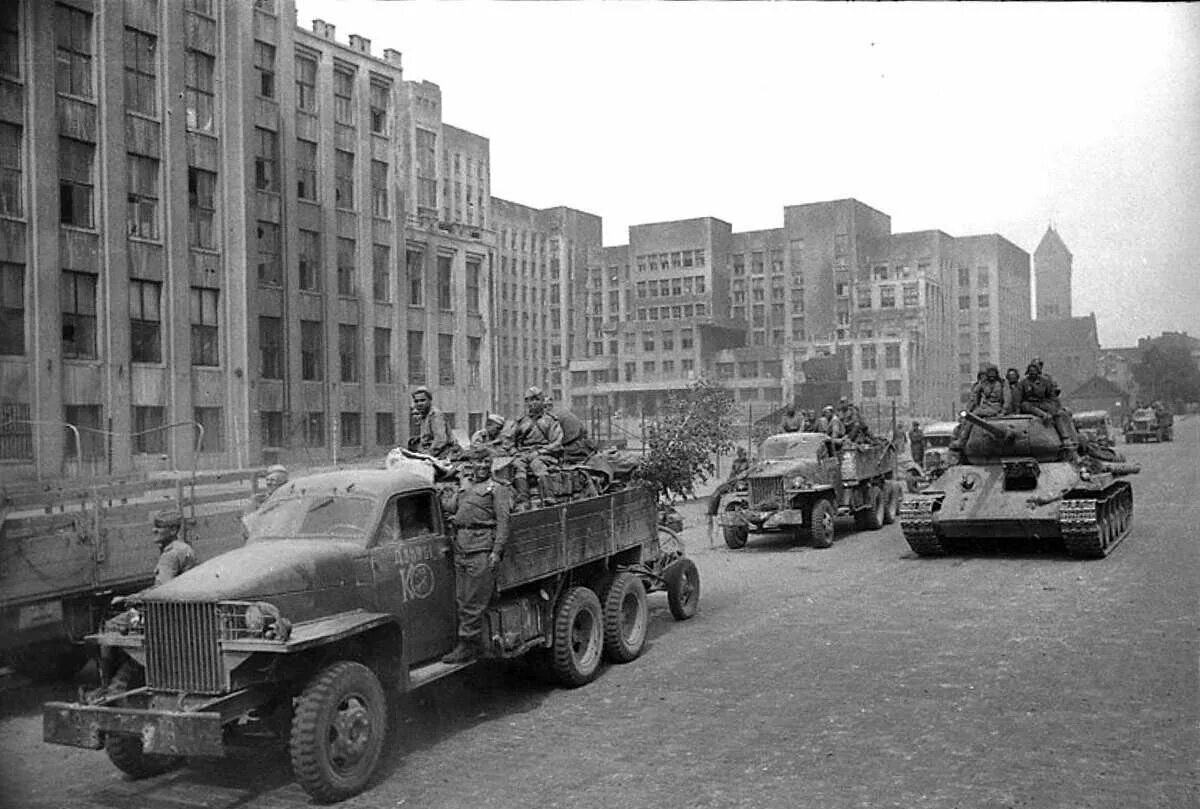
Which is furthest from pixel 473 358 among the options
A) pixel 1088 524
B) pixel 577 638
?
pixel 577 638

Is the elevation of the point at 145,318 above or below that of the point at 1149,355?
above

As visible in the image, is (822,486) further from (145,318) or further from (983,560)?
(145,318)

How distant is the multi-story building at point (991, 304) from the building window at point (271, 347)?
18.2 metres

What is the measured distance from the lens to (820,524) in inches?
688

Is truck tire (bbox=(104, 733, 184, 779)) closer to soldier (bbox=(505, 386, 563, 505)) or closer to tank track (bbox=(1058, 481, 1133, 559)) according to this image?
soldier (bbox=(505, 386, 563, 505))

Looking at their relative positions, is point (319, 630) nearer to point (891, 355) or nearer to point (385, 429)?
point (385, 429)

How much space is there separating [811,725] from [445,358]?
727 inches

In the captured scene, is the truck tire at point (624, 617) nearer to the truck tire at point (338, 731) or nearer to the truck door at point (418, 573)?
the truck door at point (418, 573)

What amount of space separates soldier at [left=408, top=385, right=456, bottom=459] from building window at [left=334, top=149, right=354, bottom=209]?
1157cm

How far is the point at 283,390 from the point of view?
767 inches

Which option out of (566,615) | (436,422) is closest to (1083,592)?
(566,615)

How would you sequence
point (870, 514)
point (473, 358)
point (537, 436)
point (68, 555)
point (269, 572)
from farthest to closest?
point (473, 358) → point (870, 514) → point (537, 436) → point (68, 555) → point (269, 572)

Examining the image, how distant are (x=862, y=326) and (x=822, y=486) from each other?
4750cm

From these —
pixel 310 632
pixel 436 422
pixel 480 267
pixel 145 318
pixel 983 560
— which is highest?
pixel 480 267
